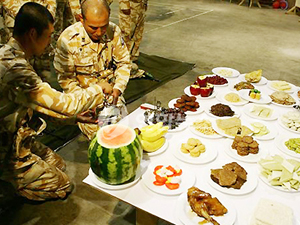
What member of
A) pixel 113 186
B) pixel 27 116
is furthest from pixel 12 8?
pixel 113 186

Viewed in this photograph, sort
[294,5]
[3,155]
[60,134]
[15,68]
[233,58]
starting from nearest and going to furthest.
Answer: [15,68]
[3,155]
[60,134]
[233,58]
[294,5]

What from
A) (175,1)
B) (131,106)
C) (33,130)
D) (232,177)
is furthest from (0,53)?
(175,1)

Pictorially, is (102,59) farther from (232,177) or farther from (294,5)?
(294,5)

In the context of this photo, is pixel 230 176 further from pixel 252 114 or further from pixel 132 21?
pixel 132 21

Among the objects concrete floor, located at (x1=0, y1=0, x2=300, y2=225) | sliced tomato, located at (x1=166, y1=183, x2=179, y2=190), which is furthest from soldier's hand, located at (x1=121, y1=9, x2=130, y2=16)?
sliced tomato, located at (x1=166, y1=183, x2=179, y2=190)

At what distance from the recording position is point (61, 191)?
239 centimetres

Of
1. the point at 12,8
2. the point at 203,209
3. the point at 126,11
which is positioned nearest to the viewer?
the point at 203,209

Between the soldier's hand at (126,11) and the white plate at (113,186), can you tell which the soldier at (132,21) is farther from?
the white plate at (113,186)

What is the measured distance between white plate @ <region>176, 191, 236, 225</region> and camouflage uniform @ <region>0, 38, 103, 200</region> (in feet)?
2.83

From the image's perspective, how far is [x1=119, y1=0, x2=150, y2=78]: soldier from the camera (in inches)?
172

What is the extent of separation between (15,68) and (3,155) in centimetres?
76

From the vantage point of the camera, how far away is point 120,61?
2.69 meters

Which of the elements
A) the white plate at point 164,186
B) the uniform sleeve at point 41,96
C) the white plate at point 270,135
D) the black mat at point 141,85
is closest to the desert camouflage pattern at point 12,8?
the black mat at point 141,85

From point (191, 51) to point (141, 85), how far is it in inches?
72.8
